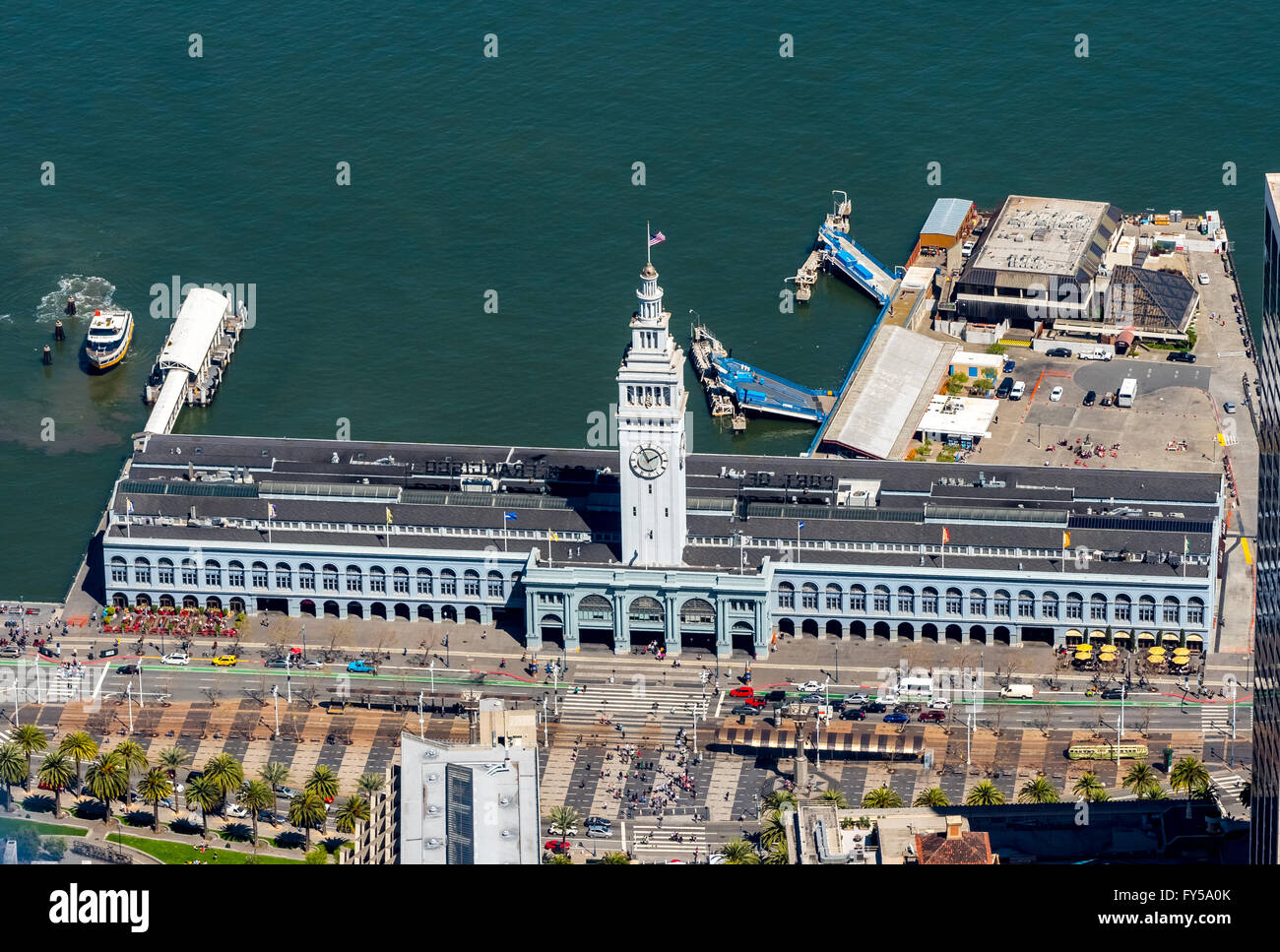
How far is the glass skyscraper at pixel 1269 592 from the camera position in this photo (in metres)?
131

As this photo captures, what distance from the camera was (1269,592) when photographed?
→ 457 feet

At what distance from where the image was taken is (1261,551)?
148 m

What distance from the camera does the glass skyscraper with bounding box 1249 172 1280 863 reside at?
13138 cm
